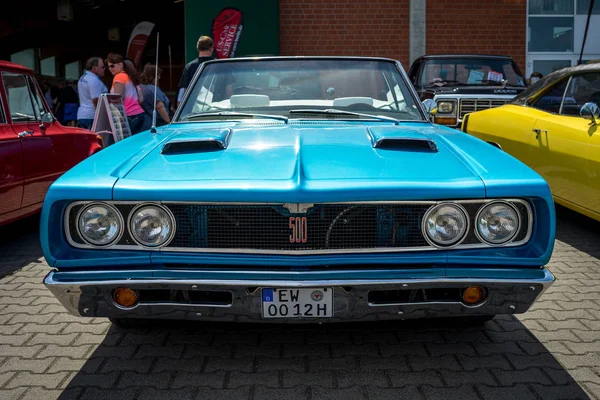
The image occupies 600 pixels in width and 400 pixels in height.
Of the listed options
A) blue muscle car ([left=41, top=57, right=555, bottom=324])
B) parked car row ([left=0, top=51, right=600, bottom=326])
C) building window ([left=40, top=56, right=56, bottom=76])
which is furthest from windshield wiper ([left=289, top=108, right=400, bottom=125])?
building window ([left=40, top=56, right=56, bottom=76])

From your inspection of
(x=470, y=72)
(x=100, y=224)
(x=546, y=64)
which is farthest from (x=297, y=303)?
(x=546, y=64)

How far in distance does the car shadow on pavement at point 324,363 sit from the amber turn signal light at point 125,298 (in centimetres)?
37

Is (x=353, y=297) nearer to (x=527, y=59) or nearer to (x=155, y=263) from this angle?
(x=155, y=263)

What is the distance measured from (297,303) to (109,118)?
20.2 ft

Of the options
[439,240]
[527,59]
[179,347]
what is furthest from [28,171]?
[527,59]

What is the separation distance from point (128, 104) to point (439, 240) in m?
7.36

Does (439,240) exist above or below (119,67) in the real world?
below

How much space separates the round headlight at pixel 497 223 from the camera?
3086 millimetres

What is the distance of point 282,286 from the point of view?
2.92 meters

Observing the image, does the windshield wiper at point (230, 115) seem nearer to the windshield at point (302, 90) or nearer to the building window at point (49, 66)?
the windshield at point (302, 90)

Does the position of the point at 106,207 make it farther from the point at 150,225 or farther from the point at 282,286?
the point at 282,286

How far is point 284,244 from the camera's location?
3.02 metres

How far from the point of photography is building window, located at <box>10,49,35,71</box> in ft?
73.7

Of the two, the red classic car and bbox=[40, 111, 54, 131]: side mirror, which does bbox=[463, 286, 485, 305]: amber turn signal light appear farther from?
bbox=[40, 111, 54, 131]: side mirror
